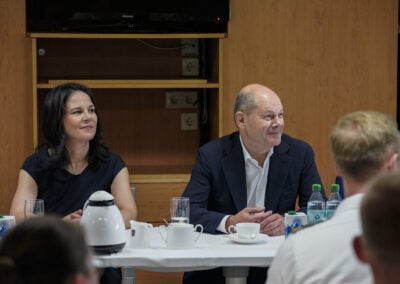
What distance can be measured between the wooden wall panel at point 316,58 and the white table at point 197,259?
1.85 m

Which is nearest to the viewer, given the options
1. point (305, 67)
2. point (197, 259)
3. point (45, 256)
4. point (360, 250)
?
point (45, 256)

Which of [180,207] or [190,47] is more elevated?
[190,47]

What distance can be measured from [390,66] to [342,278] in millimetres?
3069

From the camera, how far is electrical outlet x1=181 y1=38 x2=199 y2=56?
196 inches

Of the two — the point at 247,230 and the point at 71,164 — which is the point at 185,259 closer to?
the point at 247,230

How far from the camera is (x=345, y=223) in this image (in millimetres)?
2021

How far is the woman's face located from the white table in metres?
0.87

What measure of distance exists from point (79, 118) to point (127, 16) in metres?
1.04

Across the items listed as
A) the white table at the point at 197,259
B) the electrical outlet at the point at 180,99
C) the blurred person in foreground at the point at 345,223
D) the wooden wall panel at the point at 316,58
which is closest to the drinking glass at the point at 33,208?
the white table at the point at 197,259

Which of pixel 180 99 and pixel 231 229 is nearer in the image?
pixel 231 229

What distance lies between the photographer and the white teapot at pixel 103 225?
286cm

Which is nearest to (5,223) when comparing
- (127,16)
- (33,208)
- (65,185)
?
(33,208)

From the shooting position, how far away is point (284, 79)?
4.77 m

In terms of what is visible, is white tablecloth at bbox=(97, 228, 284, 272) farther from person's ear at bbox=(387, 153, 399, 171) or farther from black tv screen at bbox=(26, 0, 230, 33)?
black tv screen at bbox=(26, 0, 230, 33)
